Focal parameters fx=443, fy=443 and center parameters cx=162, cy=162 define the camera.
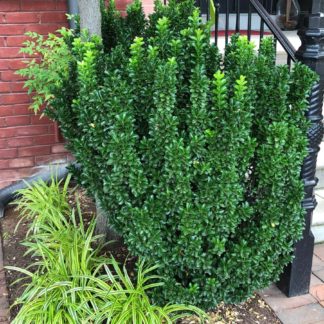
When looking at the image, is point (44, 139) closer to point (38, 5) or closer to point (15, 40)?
point (15, 40)

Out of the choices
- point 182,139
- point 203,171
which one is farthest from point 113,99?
point 203,171

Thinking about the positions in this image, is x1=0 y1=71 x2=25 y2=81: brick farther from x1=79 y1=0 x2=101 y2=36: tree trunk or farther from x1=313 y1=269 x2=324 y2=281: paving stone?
x1=313 y1=269 x2=324 y2=281: paving stone

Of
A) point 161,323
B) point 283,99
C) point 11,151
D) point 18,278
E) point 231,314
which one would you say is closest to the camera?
point 283,99

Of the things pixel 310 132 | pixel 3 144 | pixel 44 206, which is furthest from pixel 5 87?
pixel 310 132

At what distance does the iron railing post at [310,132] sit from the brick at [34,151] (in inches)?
90.1

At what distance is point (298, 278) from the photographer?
8.36ft

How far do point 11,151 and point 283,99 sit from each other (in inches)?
100

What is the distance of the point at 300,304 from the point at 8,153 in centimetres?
260

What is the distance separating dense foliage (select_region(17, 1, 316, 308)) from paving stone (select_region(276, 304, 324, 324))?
1.04ft

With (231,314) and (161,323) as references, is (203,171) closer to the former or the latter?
(161,323)

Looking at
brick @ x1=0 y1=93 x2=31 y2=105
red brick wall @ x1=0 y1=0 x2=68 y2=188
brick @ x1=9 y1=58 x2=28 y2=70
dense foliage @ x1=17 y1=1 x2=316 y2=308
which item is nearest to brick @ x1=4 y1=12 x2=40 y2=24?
red brick wall @ x1=0 y1=0 x2=68 y2=188

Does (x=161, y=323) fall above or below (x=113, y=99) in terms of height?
below

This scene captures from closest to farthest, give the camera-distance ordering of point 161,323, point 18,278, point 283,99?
point 283,99 → point 161,323 → point 18,278

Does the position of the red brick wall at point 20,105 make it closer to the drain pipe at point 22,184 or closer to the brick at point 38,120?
the brick at point 38,120
